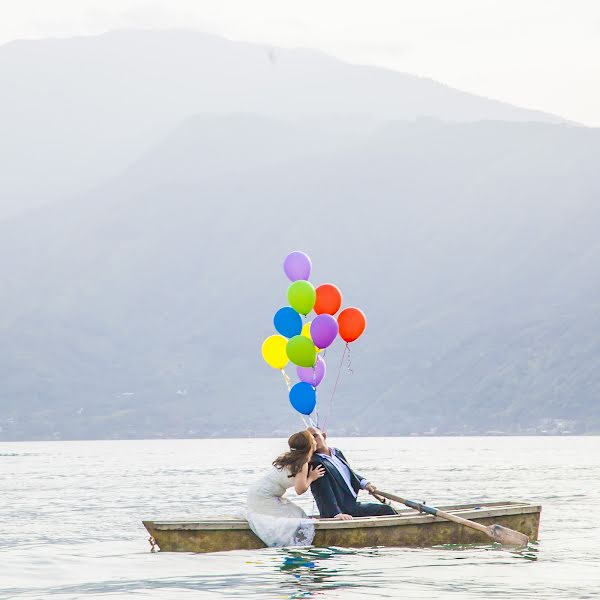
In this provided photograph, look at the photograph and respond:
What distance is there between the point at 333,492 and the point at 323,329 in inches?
173

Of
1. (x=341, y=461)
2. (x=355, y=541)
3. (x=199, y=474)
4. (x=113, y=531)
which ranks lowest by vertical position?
(x=355, y=541)

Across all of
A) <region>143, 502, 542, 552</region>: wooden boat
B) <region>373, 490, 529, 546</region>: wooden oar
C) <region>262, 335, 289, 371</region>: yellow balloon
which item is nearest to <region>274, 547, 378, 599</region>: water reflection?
<region>143, 502, 542, 552</region>: wooden boat

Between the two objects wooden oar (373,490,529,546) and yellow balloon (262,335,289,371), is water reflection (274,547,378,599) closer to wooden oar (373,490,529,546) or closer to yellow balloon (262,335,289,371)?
wooden oar (373,490,529,546)

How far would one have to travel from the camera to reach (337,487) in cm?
2594

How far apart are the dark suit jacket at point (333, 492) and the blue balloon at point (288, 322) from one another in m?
4.18

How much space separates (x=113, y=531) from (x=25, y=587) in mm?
15074

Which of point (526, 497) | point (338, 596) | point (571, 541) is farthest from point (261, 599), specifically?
point (526, 497)

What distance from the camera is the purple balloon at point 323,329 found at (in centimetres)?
2892

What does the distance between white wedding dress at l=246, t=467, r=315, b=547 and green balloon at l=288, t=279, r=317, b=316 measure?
5.40 m

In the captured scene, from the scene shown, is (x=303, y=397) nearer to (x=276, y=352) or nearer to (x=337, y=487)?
(x=276, y=352)

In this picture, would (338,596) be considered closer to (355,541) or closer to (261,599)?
(261,599)

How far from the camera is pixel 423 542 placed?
2558cm

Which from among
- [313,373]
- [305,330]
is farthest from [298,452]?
[305,330]

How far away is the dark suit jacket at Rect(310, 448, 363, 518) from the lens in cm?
2542
